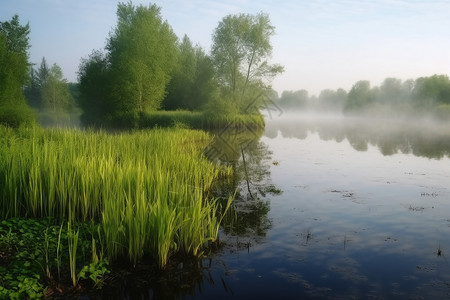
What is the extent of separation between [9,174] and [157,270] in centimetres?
443

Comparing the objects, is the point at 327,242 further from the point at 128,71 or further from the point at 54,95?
the point at 54,95

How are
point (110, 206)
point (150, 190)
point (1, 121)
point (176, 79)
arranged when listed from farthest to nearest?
1. point (176, 79)
2. point (1, 121)
3. point (150, 190)
4. point (110, 206)

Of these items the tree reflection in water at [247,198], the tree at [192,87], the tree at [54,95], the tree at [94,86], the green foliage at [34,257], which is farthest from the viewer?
the tree at [54,95]

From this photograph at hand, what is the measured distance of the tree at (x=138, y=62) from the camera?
4014 centimetres

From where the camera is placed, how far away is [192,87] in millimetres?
53156

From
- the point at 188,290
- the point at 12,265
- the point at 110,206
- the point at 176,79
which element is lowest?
the point at 188,290

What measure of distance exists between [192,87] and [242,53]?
10.8 meters

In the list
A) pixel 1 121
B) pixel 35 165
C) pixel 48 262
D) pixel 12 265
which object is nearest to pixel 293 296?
pixel 48 262

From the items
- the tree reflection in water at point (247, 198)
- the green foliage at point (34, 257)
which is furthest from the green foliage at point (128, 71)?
the green foliage at point (34, 257)

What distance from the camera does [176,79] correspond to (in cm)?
5362

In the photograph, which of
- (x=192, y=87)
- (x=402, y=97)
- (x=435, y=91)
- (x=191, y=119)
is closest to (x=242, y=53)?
(x=192, y=87)

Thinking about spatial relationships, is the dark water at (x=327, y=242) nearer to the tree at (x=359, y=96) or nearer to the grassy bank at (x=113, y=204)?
the grassy bank at (x=113, y=204)

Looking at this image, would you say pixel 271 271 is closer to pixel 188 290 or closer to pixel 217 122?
pixel 188 290

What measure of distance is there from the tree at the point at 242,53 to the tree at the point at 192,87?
327 centimetres
